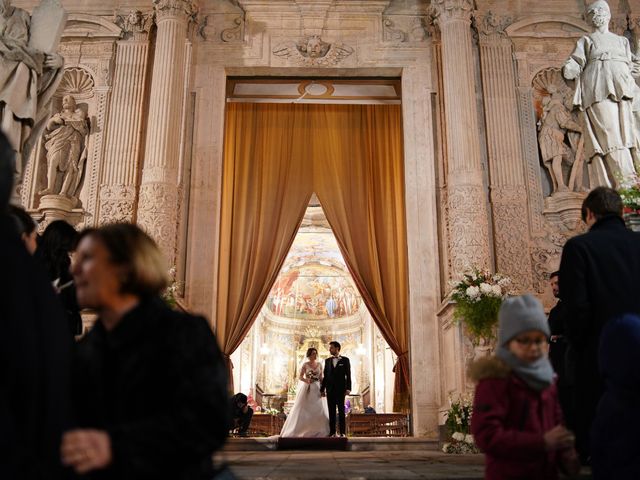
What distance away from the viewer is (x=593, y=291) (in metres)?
3.30

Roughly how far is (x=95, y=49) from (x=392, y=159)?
5.36 m

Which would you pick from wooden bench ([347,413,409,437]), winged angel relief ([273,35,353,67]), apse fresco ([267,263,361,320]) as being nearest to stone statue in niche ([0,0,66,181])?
winged angel relief ([273,35,353,67])

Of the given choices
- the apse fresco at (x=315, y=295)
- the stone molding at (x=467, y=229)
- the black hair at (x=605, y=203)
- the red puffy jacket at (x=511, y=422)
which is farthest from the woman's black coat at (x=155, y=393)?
the apse fresco at (x=315, y=295)

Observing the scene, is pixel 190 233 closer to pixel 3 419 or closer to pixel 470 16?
pixel 470 16

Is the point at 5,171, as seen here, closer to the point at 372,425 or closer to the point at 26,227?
the point at 26,227

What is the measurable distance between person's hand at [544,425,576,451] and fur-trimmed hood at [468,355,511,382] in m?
0.25

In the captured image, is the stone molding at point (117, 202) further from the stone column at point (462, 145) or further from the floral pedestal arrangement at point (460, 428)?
the floral pedestal arrangement at point (460, 428)

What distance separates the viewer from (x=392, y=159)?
11711 mm

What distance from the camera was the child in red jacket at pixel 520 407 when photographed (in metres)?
2.17

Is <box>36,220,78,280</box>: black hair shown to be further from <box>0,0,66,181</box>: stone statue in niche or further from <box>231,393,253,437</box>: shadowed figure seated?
<box>231,393,253,437</box>: shadowed figure seated

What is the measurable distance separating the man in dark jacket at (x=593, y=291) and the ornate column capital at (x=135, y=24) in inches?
350

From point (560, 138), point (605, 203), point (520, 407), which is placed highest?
point (560, 138)

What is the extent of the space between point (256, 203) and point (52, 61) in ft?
18.7

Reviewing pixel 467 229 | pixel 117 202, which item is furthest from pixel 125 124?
pixel 467 229
